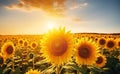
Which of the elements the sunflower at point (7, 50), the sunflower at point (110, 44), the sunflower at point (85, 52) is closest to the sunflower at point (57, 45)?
the sunflower at point (85, 52)

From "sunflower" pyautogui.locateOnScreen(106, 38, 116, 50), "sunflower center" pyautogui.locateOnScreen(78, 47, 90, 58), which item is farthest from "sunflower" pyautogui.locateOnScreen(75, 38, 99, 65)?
"sunflower" pyautogui.locateOnScreen(106, 38, 116, 50)

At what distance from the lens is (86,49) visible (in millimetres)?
1973

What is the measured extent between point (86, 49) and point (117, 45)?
332 centimetres

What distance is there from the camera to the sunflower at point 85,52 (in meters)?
1.88

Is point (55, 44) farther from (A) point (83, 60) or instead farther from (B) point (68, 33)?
(A) point (83, 60)

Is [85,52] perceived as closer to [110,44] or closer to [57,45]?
[57,45]

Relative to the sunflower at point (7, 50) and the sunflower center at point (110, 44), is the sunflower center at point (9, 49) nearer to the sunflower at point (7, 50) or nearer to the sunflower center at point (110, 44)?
the sunflower at point (7, 50)

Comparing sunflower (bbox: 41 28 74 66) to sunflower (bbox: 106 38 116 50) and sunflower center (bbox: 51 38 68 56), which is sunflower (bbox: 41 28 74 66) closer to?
sunflower center (bbox: 51 38 68 56)

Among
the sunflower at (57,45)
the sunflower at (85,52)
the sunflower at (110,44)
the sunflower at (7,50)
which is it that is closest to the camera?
the sunflower at (57,45)

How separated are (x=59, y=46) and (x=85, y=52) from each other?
0.35m

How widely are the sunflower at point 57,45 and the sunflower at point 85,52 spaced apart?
179mm

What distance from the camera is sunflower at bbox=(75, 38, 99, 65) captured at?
188 cm

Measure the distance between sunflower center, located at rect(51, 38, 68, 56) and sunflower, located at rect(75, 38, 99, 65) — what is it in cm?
17

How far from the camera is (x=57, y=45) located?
167 centimetres
